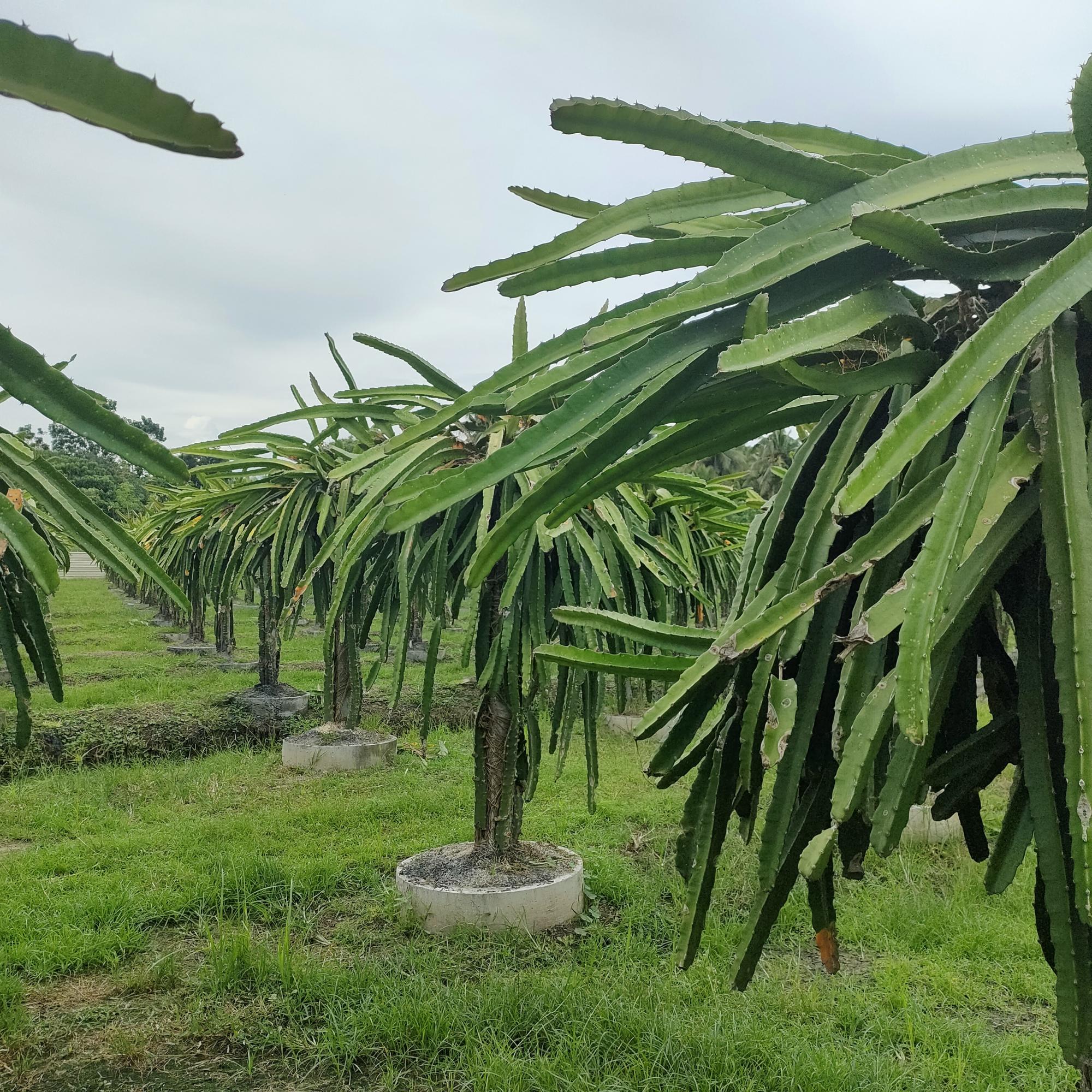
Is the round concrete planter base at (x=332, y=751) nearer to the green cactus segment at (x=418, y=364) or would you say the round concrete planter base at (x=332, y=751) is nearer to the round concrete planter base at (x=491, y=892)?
the round concrete planter base at (x=491, y=892)

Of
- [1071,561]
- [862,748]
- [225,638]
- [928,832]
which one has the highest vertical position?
[1071,561]

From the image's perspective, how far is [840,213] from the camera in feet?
2.80

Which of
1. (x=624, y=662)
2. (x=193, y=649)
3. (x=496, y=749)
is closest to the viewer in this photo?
(x=624, y=662)

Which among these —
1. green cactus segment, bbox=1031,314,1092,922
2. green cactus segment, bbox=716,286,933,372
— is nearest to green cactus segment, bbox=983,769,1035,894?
green cactus segment, bbox=1031,314,1092,922

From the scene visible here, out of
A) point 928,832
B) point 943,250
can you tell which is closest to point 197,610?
point 928,832

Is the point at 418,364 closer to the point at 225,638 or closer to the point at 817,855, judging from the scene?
the point at 817,855

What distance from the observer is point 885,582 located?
0.87 m

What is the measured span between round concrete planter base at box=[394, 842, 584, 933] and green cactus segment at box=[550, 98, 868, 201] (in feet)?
10.4

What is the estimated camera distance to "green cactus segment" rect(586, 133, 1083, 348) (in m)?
0.83

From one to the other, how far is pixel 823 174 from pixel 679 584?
3109mm

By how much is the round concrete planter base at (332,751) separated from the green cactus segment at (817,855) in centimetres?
597

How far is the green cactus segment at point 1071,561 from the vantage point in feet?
2.19

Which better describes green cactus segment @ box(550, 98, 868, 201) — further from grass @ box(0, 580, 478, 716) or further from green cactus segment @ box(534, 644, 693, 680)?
grass @ box(0, 580, 478, 716)

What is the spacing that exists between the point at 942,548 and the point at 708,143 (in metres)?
0.41
